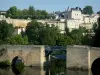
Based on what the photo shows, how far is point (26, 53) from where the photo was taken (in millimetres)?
33031

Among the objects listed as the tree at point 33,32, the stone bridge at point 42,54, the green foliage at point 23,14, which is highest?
the green foliage at point 23,14

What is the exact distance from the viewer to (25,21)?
66938mm

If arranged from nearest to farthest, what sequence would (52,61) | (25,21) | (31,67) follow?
1. (31,67)
2. (52,61)
3. (25,21)

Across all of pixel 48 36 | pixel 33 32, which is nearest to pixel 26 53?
pixel 48 36

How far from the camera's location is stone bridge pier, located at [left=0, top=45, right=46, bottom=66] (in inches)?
1289

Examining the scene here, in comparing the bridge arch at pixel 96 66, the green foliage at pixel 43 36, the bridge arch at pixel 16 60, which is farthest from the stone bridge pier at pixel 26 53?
the green foliage at pixel 43 36

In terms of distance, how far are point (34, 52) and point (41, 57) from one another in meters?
0.73

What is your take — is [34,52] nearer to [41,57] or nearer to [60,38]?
[41,57]

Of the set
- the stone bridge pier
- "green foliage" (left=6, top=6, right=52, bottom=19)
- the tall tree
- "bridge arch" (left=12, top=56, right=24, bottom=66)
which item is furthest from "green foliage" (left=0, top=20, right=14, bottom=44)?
the tall tree

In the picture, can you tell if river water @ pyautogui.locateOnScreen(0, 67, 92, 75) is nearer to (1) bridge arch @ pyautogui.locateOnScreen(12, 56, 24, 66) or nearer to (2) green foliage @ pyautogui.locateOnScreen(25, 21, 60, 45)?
(1) bridge arch @ pyautogui.locateOnScreen(12, 56, 24, 66)

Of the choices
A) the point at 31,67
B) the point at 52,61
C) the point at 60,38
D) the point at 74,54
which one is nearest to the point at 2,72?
the point at 31,67

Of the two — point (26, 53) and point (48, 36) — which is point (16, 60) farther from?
point (48, 36)

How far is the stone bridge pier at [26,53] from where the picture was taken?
32.8 m

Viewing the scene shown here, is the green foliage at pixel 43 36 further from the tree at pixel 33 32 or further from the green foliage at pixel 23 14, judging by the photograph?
the green foliage at pixel 23 14
